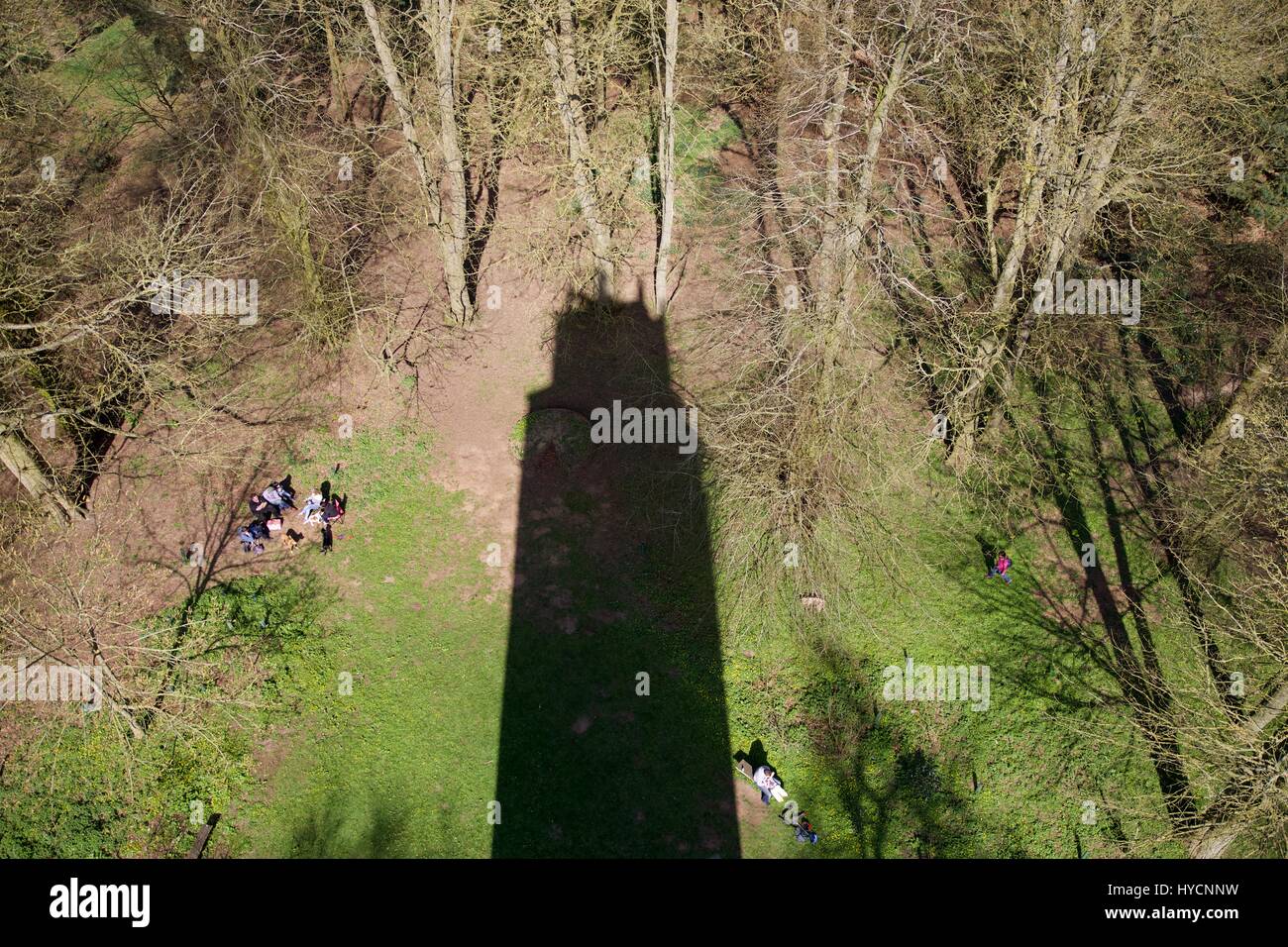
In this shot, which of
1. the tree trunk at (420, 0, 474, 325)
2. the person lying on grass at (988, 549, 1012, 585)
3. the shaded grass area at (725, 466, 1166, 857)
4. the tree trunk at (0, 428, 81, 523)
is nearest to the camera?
the shaded grass area at (725, 466, 1166, 857)

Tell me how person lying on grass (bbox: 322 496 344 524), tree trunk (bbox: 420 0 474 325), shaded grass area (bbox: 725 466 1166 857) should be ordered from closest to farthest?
shaded grass area (bbox: 725 466 1166 857) → tree trunk (bbox: 420 0 474 325) → person lying on grass (bbox: 322 496 344 524)

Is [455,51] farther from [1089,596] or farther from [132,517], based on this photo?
[1089,596]

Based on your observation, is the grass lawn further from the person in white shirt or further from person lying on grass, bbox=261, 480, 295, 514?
person lying on grass, bbox=261, 480, 295, 514

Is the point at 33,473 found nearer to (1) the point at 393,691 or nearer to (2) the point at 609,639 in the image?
(1) the point at 393,691

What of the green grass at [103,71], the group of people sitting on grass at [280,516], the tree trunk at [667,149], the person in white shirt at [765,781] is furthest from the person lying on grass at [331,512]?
the green grass at [103,71]

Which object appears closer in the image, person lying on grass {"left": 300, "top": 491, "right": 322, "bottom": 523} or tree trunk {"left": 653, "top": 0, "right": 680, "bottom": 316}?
tree trunk {"left": 653, "top": 0, "right": 680, "bottom": 316}

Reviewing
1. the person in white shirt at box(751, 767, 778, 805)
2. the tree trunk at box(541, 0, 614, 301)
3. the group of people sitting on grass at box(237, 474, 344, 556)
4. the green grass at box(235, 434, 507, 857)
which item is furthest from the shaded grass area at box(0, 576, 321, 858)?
the tree trunk at box(541, 0, 614, 301)

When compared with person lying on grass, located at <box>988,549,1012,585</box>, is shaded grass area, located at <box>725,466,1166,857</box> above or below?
below
